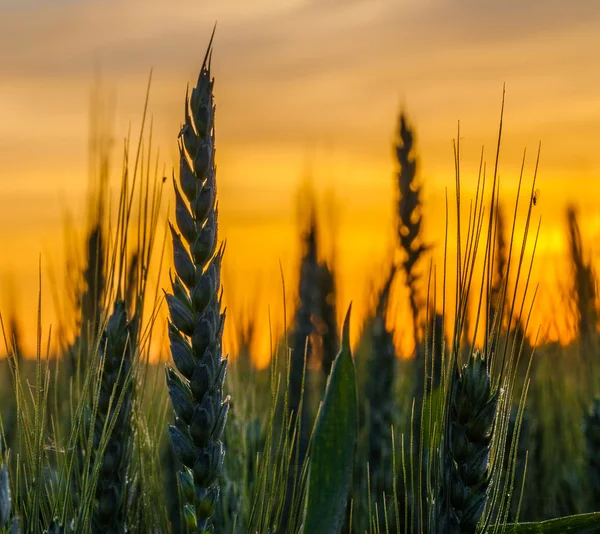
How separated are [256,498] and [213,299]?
46cm

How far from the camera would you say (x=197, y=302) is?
161 cm

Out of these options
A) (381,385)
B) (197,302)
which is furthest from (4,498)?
(381,385)

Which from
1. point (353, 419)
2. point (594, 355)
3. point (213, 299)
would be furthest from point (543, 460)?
point (213, 299)

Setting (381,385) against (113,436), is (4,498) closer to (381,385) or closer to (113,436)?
(113,436)

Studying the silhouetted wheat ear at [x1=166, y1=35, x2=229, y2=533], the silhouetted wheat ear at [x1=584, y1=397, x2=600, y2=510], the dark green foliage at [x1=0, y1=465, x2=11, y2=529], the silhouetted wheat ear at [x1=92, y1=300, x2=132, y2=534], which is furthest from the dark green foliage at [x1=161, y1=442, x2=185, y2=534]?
the dark green foliage at [x1=0, y1=465, x2=11, y2=529]

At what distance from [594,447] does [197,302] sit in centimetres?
202

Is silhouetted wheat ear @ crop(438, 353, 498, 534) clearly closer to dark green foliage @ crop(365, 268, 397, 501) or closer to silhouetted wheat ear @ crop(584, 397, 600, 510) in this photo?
dark green foliage @ crop(365, 268, 397, 501)

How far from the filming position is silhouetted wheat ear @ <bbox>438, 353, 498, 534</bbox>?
168cm

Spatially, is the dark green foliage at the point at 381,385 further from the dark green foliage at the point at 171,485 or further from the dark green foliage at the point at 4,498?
the dark green foliage at the point at 4,498

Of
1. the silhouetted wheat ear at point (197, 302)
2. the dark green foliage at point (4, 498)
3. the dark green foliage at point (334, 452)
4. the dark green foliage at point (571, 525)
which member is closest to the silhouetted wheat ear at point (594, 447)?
the dark green foliage at point (571, 525)

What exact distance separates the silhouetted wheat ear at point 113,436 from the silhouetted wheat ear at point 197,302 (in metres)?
0.43

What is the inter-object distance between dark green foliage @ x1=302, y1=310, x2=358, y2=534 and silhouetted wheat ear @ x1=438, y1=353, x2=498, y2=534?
0.20 metres

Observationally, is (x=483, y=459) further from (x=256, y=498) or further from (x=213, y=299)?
(x=213, y=299)

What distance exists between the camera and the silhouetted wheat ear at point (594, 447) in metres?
3.03
